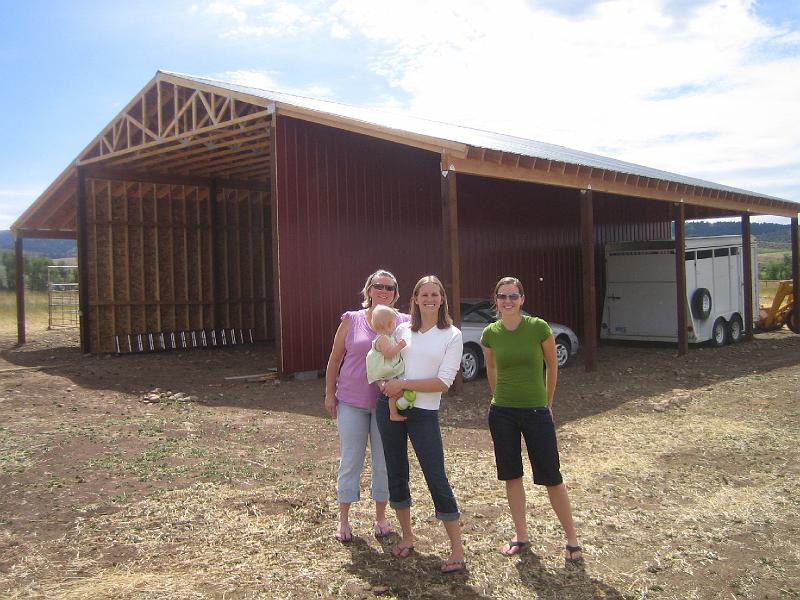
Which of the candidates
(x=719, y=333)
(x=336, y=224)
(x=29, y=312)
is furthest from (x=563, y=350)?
(x=29, y=312)

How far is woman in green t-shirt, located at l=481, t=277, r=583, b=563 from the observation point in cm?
422

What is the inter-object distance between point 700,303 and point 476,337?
21.8 feet

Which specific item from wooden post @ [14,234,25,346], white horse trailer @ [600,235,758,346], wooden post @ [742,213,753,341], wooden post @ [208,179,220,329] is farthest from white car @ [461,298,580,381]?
wooden post @ [14,234,25,346]

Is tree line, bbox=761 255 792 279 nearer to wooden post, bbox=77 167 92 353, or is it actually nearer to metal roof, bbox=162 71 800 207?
metal roof, bbox=162 71 800 207

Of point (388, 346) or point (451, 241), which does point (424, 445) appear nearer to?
point (388, 346)

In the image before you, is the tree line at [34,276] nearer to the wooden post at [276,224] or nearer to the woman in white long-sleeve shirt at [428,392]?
the wooden post at [276,224]

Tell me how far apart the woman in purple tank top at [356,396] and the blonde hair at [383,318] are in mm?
234

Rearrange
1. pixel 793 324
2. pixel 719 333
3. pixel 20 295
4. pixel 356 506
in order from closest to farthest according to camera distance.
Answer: pixel 356 506 → pixel 719 333 → pixel 20 295 → pixel 793 324

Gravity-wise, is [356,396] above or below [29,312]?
below

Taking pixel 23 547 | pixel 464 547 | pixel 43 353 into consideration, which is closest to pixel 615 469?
pixel 464 547

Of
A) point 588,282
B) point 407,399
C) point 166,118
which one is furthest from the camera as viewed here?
point 166,118

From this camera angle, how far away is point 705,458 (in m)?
6.62

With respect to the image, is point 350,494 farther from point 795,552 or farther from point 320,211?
point 320,211

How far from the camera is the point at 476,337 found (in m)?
11.5
